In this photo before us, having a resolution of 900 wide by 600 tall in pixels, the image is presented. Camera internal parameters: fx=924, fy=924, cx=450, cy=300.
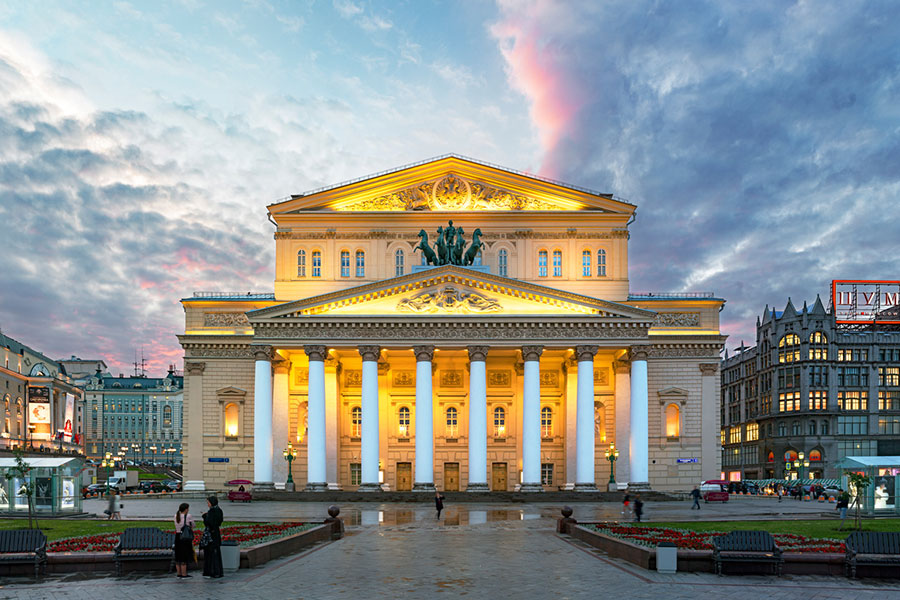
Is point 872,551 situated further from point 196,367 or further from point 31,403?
point 31,403

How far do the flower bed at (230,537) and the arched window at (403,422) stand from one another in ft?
114

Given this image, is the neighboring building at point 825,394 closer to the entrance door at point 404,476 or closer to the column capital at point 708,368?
the column capital at point 708,368

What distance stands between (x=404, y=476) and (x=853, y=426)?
74.5 metres

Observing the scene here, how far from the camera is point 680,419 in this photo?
6869 centimetres

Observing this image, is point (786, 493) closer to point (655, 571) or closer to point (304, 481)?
point (304, 481)

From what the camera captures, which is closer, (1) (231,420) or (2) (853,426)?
(1) (231,420)

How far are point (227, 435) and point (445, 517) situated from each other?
29.7 meters

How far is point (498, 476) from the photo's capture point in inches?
2729

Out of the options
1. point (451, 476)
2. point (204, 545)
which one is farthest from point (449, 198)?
point (204, 545)

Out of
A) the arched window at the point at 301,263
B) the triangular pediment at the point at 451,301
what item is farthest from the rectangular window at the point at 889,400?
the arched window at the point at 301,263

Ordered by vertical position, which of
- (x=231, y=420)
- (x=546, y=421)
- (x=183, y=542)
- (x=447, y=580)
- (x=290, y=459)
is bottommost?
(x=290, y=459)

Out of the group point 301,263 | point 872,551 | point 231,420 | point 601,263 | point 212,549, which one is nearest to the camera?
point 212,549

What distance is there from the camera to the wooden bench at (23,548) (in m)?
21.8

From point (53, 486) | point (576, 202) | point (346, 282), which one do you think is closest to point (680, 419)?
point (576, 202)
